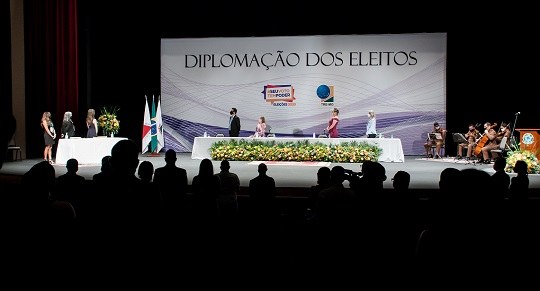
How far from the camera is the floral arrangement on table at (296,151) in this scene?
39.0 feet

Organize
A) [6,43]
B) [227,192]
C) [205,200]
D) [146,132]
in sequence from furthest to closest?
[146,132]
[6,43]
[227,192]
[205,200]

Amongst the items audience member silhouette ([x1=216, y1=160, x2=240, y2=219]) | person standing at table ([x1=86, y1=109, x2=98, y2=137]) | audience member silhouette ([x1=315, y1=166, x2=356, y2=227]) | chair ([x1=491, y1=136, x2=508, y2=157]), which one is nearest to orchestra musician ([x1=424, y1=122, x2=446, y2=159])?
chair ([x1=491, y1=136, x2=508, y2=157])

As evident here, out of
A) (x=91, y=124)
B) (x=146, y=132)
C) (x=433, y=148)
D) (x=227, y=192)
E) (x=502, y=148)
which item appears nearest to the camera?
(x=227, y=192)

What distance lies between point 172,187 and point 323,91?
35.9ft

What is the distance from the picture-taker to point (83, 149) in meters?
10.8

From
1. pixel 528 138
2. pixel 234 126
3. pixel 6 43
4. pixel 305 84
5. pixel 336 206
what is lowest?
pixel 336 206

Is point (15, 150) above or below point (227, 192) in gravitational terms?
above

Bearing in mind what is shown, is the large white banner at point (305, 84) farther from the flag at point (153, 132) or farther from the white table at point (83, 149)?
the white table at point (83, 149)

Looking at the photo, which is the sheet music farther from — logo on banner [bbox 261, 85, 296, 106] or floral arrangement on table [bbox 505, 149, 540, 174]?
logo on banner [bbox 261, 85, 296, 106]

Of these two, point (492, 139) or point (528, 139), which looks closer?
point (528, 139)

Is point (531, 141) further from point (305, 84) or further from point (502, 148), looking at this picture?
point (305, 84)

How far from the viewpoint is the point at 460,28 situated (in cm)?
1355

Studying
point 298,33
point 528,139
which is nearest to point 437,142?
point 528,139

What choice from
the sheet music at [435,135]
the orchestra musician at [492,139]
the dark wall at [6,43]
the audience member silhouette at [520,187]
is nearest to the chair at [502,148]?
the orchestra musician at [492,139]
